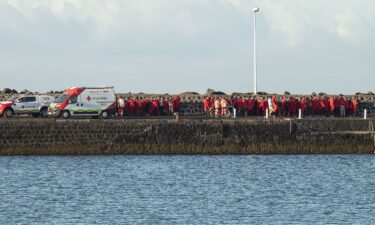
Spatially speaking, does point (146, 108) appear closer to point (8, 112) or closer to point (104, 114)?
point (104, 114)

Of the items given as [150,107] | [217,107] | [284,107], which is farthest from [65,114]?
[284,107]

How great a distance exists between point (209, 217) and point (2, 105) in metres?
31.6

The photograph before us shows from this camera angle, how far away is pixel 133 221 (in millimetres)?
47688

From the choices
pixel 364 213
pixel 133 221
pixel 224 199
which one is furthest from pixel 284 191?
pixel 133 221

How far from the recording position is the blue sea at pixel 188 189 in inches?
1935

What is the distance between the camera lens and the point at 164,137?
68.3m

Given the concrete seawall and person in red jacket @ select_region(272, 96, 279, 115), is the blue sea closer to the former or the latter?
the concrete seawall

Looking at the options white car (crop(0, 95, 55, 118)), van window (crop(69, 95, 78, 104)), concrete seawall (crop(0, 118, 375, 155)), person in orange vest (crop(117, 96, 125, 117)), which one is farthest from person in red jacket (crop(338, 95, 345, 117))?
white car (crop(0, 95, 55, 118))

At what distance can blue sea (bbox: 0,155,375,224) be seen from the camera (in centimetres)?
4916

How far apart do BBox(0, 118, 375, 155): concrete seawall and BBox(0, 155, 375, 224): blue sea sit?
0.86 m

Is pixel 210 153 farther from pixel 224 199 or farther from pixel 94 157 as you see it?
pixel 224 199

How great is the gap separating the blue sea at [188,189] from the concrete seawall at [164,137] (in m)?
0.86

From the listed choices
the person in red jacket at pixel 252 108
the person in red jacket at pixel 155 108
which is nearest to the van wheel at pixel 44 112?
the person in red jacket at pixel 155 108

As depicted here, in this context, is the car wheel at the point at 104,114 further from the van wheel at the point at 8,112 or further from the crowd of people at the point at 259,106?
the van wheel at the point at 8,112
